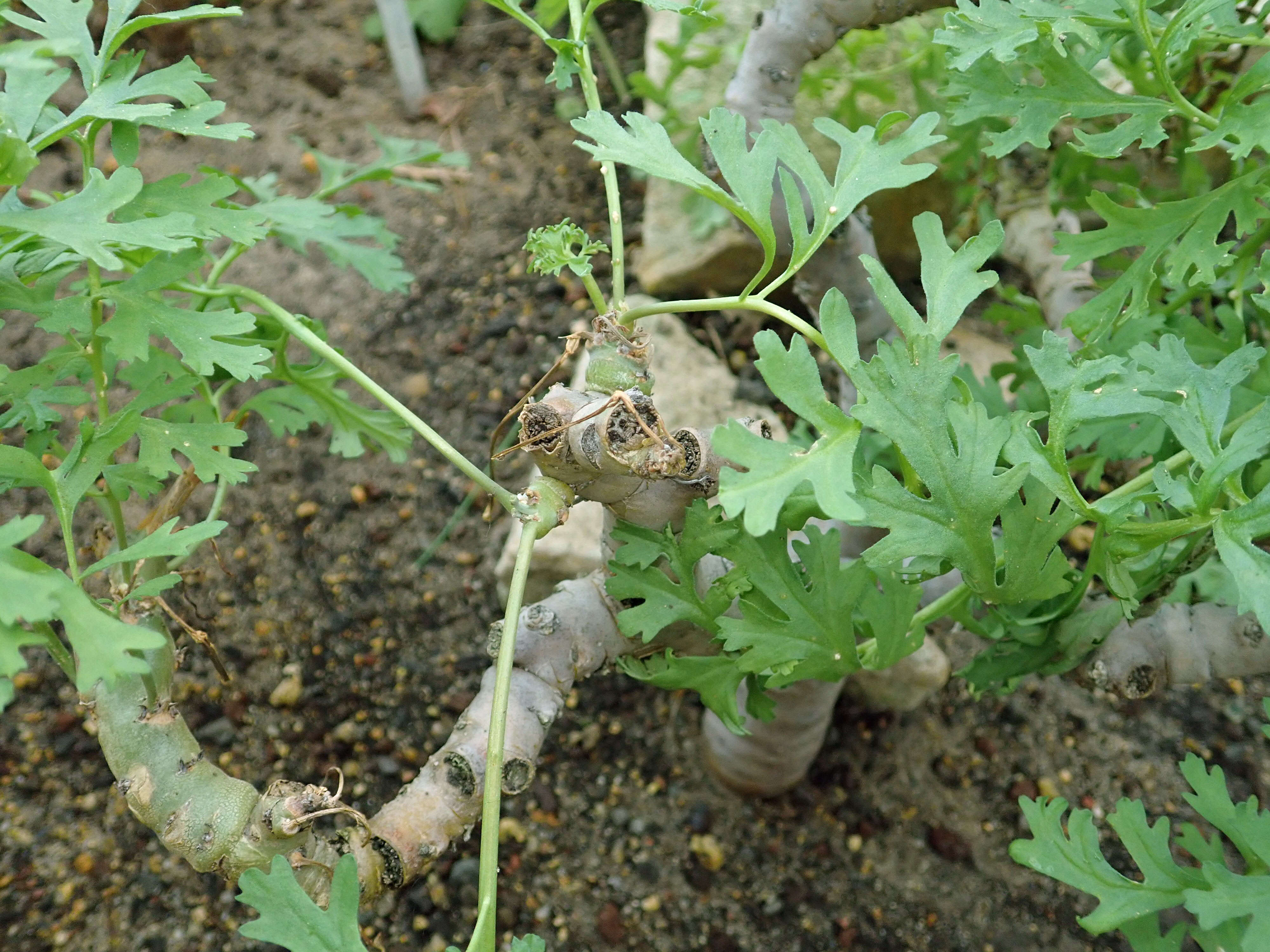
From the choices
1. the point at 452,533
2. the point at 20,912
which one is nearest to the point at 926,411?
the point at 452,533

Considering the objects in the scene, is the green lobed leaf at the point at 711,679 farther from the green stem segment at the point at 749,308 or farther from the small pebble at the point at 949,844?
the small pebble at the point at 949,844

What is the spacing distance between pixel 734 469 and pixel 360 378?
369 millimetres

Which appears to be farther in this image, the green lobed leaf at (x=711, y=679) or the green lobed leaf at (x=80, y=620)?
the green lobed leaf at (x=711, y=679)

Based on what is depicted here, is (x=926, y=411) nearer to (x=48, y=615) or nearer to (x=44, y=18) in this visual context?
(x=48, y=615)

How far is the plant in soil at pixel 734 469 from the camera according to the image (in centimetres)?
78

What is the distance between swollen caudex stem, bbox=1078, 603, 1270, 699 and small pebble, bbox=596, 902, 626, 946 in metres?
0.75

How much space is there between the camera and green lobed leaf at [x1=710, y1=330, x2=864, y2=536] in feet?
2.29

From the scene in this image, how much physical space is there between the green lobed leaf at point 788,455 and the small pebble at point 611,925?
92cm

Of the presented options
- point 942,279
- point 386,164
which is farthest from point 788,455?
point 386,164

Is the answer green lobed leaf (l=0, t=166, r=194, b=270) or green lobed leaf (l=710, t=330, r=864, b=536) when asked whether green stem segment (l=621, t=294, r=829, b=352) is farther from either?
green lobed leaf (l=0, t=166, r=194, b=270)

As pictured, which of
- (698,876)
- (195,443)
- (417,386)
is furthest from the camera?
(417,386)

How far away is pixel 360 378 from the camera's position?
95 centimetres

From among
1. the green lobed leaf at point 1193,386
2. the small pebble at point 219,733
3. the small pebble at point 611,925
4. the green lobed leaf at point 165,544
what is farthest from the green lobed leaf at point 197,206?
the small pebble at point 611,925

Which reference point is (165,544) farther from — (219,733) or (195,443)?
(219,733)
